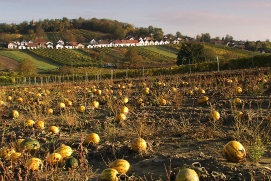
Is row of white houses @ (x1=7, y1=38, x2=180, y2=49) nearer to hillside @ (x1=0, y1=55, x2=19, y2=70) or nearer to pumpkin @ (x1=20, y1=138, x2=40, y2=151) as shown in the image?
hillside @ (x1=0, y1=55, x2=19, y2=70)

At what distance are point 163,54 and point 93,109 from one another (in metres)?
86.4

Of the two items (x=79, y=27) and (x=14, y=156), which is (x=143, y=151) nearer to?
(x=14, y=156)

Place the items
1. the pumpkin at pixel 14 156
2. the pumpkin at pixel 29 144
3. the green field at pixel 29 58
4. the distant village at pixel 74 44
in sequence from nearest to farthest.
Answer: the pumpkin at pixel 14 156 < the pumpkin at pixel 29 144 < the green field at pixel 29 58 < the distant village at pixel 74 44

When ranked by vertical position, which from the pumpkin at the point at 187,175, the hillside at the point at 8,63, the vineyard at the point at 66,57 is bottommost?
the hillside at the point at 8,63

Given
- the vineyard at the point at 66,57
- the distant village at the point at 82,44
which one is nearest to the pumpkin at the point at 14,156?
the vineyard at the point at 66,57

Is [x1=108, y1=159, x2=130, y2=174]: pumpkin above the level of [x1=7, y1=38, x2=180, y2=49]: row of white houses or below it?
below

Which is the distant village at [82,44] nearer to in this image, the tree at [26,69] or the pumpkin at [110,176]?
the tree at [26,69]

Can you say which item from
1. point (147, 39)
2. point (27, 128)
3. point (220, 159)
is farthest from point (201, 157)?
point (147, 39)

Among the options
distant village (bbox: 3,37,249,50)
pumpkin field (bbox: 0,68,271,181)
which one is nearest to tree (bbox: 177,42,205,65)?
pumpkin field (bbox: 0,68,271,181)

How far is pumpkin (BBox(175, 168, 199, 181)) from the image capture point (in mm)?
3863

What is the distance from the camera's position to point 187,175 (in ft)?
12.7

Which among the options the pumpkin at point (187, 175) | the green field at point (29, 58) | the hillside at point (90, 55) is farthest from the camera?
the hillside at point (90, 55)

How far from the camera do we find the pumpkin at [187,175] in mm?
3863

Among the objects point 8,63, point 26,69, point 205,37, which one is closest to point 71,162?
point 26,69
